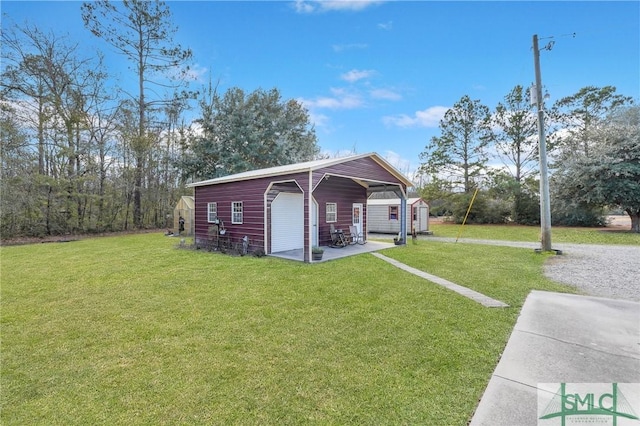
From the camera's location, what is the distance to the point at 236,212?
9703 millimetres

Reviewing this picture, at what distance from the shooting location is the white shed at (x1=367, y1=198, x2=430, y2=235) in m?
15.8

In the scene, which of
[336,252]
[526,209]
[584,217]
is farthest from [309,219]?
[584,217]

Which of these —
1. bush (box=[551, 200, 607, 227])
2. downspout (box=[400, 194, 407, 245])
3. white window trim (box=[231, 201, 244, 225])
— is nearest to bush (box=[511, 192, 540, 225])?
bush (box=[551, 200, 607, 227])

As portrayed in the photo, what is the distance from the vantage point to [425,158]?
23141 millimetres

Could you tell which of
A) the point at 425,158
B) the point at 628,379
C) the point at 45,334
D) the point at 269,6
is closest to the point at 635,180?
the point at 425,158

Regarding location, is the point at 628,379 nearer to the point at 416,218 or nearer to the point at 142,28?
the point at 416,218

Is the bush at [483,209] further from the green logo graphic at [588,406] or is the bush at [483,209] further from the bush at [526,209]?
the green logo graphic at [588,406]

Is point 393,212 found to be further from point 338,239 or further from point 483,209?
point 483,209

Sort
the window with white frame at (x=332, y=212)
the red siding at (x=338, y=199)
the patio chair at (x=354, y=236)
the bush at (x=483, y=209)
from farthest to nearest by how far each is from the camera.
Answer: the bush at (x=483, y=209), the patio chair at (x=354, y=236), the window with white frame at (x=332, y=212), the red siding at (x=338, y=199)

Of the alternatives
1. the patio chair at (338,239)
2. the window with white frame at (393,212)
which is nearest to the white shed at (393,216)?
the window with white frame at (393,212)

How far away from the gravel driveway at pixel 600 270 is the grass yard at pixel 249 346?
0.60 meters

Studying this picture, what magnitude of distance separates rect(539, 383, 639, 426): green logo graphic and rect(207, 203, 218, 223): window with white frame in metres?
10.2

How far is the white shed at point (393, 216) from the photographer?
1577cm

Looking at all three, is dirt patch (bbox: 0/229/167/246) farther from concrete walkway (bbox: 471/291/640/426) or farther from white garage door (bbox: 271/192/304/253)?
concrete walkway (bbox: 471/291/640/426)
